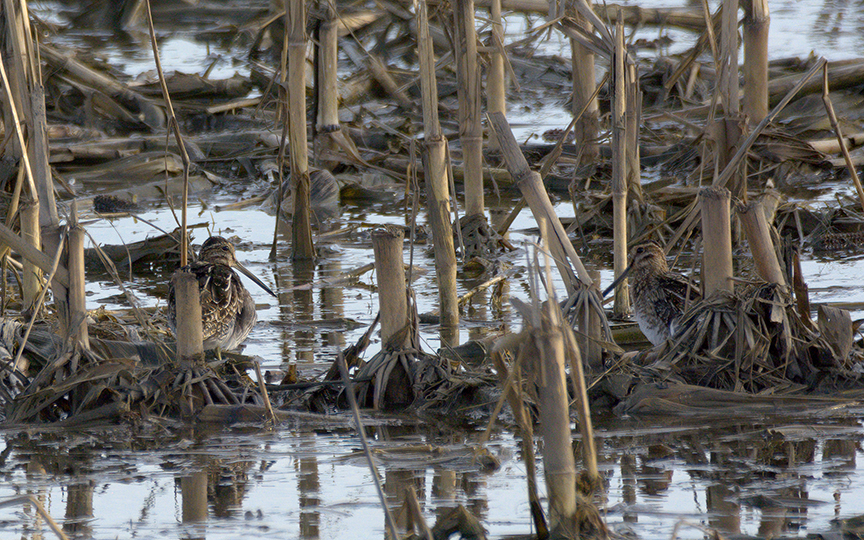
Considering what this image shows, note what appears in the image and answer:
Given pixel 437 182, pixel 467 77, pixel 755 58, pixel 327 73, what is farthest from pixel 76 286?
pixel 755 58

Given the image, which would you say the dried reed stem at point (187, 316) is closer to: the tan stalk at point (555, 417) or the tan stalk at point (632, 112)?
the tan stalk at point (555, 417)

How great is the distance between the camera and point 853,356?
170 inches

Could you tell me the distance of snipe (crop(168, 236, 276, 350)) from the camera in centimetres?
514

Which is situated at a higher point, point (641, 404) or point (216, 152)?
point (216, 152)

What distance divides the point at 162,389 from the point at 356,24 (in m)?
8.03

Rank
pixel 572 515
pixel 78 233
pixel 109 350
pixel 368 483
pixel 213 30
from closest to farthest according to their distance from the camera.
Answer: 1. pixel 572 515
2. pixel 368 483
3. pixel 78 233
4. pixel 109 350
5. pixel 213 30

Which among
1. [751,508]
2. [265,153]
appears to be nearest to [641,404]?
[751,508]

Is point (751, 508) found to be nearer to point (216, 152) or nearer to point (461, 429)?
point (461, 429)

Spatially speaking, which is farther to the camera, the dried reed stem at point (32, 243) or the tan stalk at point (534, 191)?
the dried reed stem at point (32, 243)

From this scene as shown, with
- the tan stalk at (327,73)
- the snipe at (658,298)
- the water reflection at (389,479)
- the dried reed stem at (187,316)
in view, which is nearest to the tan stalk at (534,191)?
the snipe at (658,298)

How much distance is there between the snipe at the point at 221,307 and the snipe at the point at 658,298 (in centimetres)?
177

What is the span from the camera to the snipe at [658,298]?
4895mm

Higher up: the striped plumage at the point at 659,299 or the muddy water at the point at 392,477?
the striped plumage at the point at 659,299

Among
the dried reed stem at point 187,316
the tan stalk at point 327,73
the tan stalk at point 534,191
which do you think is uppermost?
the tan stalk at point 327,73
